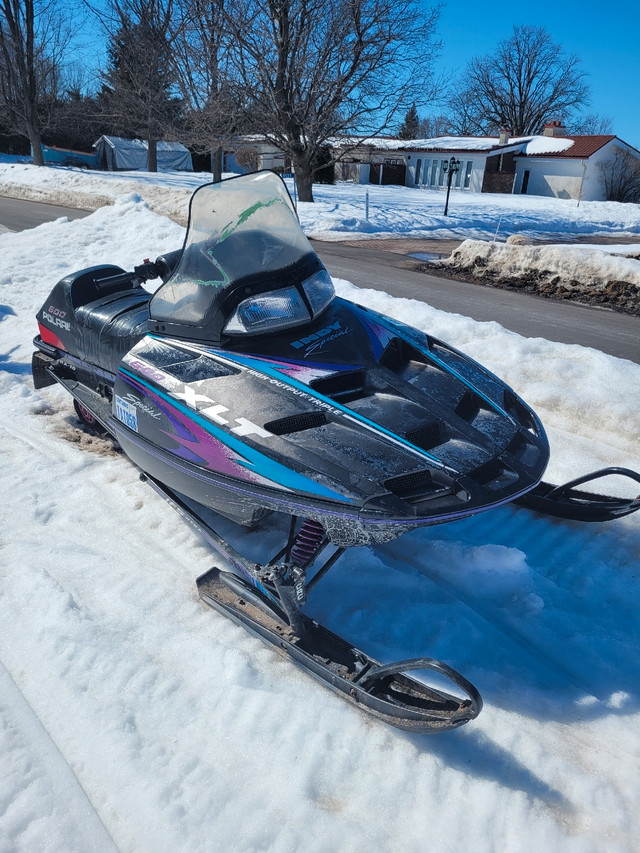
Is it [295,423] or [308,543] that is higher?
[295,423]

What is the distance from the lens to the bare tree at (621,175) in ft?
101

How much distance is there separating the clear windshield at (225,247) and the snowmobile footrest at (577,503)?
5.77 ft

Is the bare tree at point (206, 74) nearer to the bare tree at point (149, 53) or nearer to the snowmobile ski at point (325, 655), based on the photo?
the bare tree at point (149, 53)

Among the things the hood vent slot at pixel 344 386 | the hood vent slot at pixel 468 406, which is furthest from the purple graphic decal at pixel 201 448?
the hood vent slot at pixel 468 406

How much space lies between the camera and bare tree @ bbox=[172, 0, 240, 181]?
15211 mm

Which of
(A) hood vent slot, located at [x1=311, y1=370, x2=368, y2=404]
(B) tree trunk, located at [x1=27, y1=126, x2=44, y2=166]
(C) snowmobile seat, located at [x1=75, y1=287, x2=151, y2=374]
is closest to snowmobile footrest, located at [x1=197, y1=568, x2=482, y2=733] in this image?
(A) hood vent slot, located at [x1=311, y1=370, x2=368, y2=404]

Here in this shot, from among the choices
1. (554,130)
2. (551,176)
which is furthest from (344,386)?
(554,130)

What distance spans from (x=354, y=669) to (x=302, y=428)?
90 centimetres

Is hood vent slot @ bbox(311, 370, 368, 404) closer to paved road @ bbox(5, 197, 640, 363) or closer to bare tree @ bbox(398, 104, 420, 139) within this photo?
paved road @ bbox(5, 197, 640, 363)

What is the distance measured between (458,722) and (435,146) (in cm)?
3666

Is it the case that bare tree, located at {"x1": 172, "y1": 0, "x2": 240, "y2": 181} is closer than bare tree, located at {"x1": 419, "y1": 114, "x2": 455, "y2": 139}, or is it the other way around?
bare tree, located at {"x1": 172, "y1": 0, "x2": 240, "y2": 181}

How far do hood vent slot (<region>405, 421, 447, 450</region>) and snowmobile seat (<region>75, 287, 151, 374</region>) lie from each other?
1.63m

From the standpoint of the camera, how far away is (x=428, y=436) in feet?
7.87

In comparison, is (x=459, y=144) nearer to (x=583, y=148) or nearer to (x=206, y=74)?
(x=583, y=148)
